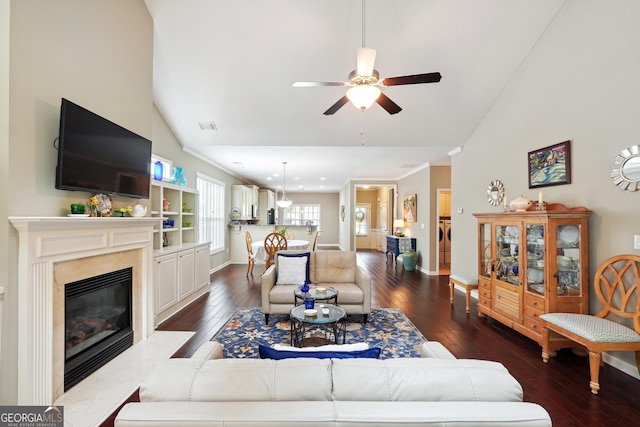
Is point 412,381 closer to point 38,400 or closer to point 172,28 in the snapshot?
point 38,400

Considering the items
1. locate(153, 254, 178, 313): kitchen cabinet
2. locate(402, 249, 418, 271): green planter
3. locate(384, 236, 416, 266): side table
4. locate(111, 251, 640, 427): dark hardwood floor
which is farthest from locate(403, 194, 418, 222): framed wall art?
locate(153, 254, 178, 313): kitchen cabinet

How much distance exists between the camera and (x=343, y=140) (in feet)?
16.3

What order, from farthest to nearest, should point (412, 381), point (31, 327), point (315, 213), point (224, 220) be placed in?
point (315, 213)
point (224, 220)
point (31, 327)
point (412, 381)

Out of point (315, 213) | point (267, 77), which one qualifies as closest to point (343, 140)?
point (267, 77)

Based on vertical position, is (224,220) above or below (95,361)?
above

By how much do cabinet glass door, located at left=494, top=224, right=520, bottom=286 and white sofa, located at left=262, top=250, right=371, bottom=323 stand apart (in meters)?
1.70

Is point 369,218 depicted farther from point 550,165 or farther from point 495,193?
point 550,165

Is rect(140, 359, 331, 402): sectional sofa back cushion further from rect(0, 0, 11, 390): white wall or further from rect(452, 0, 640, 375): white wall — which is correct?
rect(452, 0, 640, 375): white wall

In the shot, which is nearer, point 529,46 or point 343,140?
point 529,46

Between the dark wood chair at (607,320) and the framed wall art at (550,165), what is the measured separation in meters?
1.04

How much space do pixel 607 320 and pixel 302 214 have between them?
11.4m

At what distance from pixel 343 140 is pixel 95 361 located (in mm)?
4350

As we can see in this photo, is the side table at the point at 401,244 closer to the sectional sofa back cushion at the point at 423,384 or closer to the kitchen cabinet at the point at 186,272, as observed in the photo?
the kitchen cabinet at the point at 186,272

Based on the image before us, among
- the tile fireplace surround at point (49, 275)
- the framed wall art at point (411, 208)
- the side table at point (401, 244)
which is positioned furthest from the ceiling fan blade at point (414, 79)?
the side table at point (401, 244)
